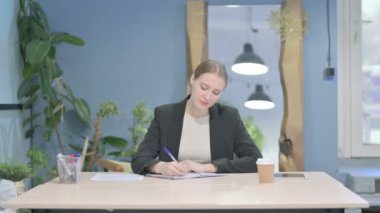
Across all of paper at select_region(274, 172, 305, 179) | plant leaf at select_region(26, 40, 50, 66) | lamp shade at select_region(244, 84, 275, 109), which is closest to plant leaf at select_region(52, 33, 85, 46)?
plant leaf at select_region(26, 40, 50, 66)

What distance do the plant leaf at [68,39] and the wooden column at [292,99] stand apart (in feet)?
4.76

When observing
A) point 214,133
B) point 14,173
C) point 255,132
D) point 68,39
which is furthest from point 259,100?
point 14,173

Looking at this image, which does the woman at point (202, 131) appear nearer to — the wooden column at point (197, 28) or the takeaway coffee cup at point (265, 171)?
the takeaway coffee cup at point (265, 171)

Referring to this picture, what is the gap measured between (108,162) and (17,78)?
3.07 ft

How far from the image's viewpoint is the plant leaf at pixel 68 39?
382 cm

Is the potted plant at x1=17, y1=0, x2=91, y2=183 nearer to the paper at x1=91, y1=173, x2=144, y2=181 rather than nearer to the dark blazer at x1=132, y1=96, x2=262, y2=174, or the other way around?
the dark blazer at x1=132, y1=96, x2=262, y2=174

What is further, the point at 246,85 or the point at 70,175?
the point at 246,85

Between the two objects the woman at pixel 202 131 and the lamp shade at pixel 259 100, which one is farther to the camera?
the lamp shade at pixel 259 100

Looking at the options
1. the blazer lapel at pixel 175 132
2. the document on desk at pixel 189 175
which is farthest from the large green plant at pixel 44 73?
the document on desk at pixel 189 175

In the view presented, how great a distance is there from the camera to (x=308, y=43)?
4.06m

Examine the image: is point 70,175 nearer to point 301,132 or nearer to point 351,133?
point 301,132

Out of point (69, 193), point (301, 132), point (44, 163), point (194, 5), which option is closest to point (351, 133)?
point (301, 132)

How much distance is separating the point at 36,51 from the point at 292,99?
182 cm

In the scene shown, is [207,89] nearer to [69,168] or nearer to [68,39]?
[69,168]
